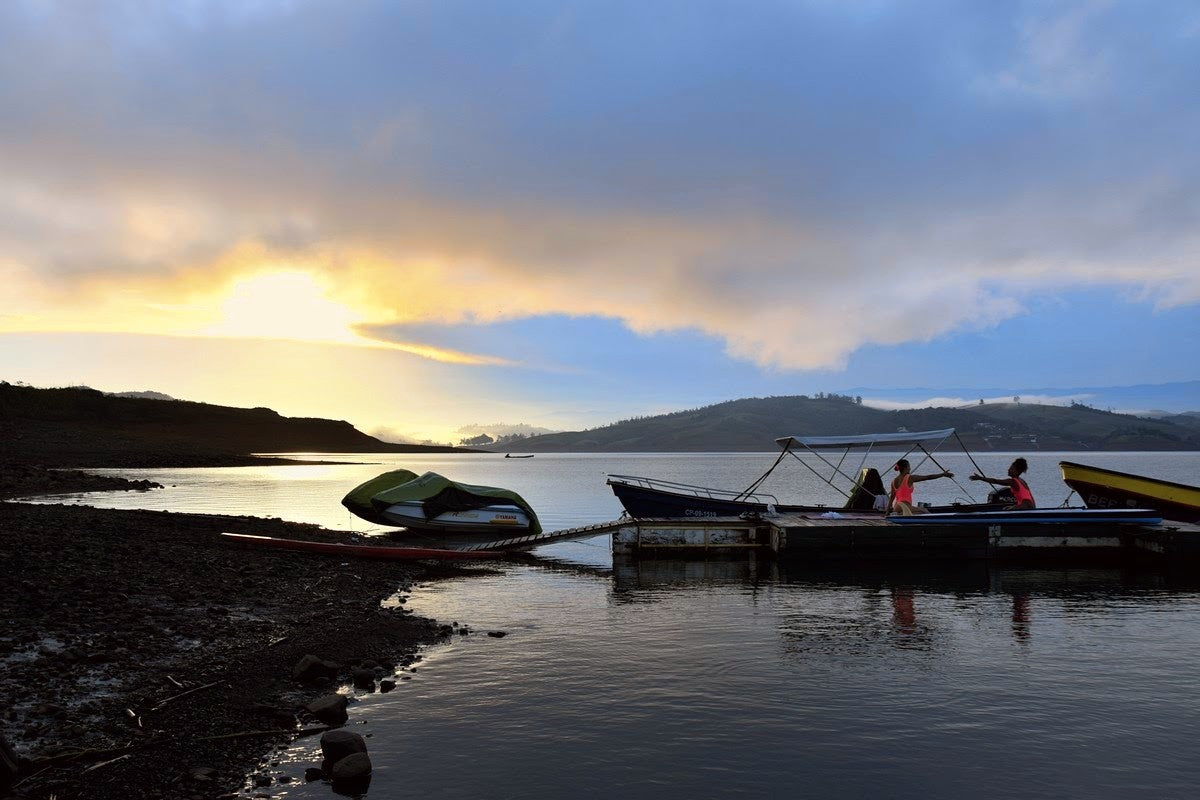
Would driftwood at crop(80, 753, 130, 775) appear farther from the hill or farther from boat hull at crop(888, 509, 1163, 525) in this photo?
the hill

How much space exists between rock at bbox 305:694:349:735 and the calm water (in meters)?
0.39

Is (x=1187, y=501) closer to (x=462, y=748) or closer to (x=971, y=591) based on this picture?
(x=971, y=591)

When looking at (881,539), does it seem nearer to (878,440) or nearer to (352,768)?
(878,440)

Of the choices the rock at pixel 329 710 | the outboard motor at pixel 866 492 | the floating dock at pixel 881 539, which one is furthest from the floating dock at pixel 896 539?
the rock at pixel 329 710

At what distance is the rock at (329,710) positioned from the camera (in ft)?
34.7

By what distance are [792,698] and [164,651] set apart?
10.5 m

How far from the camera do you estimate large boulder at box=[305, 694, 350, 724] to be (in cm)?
1056

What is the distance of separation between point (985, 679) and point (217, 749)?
12.3m

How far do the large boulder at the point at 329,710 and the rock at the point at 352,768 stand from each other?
Result: 1.80 m

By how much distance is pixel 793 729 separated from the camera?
10.9 meters

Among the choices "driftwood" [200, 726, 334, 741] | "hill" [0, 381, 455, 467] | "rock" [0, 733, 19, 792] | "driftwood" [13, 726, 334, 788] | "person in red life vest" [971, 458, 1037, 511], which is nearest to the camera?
"rock" [0, 733, 19, 792]

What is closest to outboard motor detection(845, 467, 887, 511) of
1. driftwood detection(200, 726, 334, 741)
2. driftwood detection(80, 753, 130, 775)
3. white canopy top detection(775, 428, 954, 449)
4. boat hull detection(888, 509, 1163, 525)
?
white canopy top detection(775, 428, 954, 449)

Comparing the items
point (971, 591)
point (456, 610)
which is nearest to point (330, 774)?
point (456, 610)

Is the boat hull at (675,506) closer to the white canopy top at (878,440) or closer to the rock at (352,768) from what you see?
the white canopy top at (878,440)
